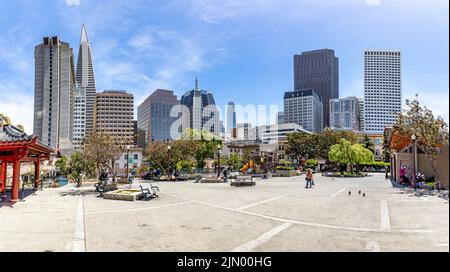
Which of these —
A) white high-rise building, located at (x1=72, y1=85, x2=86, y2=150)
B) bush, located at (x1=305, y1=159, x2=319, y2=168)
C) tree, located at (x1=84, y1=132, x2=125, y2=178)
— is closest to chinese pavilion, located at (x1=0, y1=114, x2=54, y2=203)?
tree, located at (x1=84, y1=132, x2=125, y2=178)

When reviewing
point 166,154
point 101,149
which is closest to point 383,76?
point 101,149

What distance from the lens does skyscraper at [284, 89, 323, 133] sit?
182 m

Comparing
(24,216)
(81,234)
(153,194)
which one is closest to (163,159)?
(153,194)

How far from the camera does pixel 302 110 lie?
619ft

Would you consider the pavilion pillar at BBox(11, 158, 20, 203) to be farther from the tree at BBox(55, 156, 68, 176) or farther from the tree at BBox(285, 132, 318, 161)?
the tree at BBox(285, 132, 318, 161)

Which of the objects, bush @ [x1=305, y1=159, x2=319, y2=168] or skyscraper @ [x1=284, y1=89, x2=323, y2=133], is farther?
skyscraper @ [x1=284, y1=89, x2=323, y2=133]

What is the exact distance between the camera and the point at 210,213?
1055 centimetres

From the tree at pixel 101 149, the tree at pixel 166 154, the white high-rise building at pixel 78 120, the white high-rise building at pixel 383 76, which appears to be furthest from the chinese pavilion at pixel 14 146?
the white high-rise building at pixel 78 120

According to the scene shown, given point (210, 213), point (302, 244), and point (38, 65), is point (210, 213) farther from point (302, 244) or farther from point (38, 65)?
point (38, 65)

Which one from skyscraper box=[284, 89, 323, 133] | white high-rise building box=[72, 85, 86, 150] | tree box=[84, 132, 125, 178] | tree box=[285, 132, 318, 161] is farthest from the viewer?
white high-rise building box=[72, 85, 86, 150]

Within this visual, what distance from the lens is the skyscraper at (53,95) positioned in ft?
458

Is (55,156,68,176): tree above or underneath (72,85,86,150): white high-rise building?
underneath

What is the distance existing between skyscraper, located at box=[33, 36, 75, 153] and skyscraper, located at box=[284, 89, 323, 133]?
4568 inches

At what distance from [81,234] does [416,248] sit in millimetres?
6877
